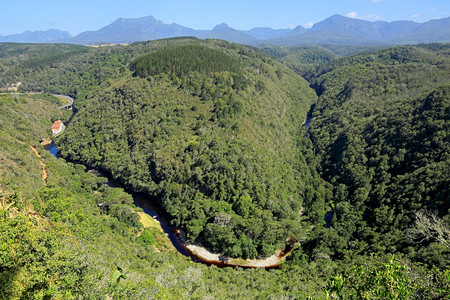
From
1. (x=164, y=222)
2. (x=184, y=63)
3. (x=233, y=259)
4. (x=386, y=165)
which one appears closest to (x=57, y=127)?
(x=184, y=63)

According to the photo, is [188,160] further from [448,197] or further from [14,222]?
[448,197]

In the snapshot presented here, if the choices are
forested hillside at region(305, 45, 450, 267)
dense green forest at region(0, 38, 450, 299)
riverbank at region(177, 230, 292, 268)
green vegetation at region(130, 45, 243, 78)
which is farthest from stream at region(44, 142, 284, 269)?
green vegetation at region(130, 45, 243, 78)

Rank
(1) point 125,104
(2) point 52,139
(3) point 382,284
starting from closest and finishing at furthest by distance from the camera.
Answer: (3) point 382,284 → (1) point 125,104 → (2) point 52,139

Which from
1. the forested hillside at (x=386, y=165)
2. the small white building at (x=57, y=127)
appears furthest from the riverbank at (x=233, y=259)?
the small white building at (x=57, y=127)

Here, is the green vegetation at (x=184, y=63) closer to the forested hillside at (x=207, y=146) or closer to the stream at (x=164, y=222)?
the forested hillside at (x=207, y=146)

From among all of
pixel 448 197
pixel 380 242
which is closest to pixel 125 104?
pixel 380 242

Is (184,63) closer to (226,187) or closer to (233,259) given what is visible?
(226,187)
